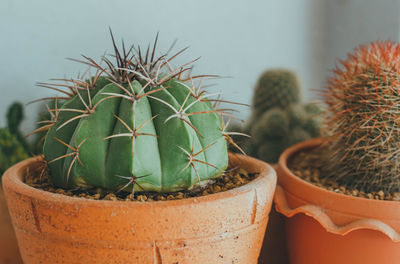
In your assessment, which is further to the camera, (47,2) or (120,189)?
(47,2)

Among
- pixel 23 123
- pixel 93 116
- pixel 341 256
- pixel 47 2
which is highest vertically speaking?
pixel 47 2

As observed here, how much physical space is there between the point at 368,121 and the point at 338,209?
15 cm

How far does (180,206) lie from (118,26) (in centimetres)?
57

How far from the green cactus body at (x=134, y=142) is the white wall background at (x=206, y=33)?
1.24 ft

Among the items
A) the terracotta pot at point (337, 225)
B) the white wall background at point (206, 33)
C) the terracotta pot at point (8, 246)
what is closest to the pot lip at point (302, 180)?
the terracotta pot at point (337, 225)

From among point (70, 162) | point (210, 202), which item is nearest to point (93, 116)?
point (70, 162)

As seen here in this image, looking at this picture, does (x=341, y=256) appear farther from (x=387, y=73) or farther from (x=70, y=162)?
(x=70, y=162)

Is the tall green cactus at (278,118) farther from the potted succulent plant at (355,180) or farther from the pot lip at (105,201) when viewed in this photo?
the pot lip at (105,201)

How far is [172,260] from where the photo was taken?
0.45 meters

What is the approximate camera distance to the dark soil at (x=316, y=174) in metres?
0.64

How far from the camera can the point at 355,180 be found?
2.24ft

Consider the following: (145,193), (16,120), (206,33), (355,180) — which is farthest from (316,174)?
(16,120)

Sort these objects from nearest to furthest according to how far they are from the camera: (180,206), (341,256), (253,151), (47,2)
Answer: (180,206)
(341,256)
(47,2)
(253,151)

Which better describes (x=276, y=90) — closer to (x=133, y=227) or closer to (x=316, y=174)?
(x=316, y=174)
